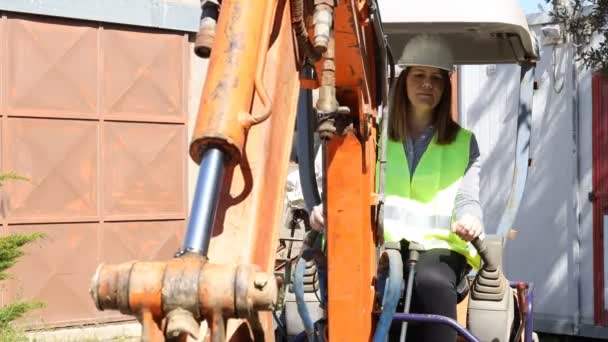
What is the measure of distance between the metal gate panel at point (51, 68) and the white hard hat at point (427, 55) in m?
4.98

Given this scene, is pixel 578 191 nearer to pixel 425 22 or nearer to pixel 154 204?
pixel 154 204

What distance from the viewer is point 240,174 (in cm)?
224

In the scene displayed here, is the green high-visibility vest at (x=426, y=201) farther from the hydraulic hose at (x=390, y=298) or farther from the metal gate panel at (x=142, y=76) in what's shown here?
the metal gate panel at (x=142, y=76)

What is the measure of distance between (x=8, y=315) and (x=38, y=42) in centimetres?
260

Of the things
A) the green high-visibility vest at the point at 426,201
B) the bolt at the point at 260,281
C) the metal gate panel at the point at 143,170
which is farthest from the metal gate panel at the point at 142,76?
the bolt at the point at 260,281

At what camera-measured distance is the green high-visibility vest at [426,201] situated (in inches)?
160

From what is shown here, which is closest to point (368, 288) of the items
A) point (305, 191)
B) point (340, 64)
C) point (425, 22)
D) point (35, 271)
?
point (305, 191)

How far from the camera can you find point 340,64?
133 inches

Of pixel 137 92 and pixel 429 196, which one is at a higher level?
pixel 137 92

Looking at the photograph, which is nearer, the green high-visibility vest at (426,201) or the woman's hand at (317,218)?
the woman's hand at (317,218)

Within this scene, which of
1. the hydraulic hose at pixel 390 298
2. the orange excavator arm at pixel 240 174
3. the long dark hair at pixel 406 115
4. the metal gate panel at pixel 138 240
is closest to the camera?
the orange excavator arm at pixel 240 174

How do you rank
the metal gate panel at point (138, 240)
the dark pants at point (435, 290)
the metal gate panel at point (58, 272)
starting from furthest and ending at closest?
the metal gate panel at point (138, 240) → the metal gate panel at point (58, 272) → the dark pants at point (435, 290)

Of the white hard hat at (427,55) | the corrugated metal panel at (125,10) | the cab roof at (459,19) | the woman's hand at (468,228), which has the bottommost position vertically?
the woman's hand at (468,228)

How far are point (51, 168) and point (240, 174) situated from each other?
6.85 meters
